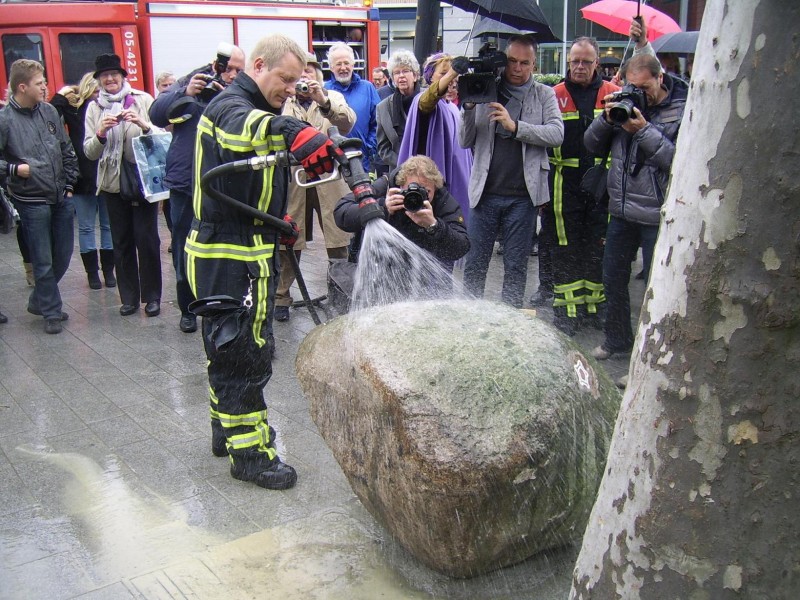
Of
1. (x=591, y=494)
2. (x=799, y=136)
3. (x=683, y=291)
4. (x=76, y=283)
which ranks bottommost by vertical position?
(x=76, y=283)

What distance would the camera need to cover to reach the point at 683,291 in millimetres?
1619

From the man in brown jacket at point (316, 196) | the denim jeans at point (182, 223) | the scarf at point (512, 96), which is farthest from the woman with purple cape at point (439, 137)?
the denim jeans at point (182, 223)

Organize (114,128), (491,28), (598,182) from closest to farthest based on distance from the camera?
(598,182) → (491,28) → (114,128)

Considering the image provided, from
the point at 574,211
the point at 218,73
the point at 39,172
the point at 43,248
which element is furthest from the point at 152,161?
the point at 574,211

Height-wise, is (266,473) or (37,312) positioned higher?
(266,473)

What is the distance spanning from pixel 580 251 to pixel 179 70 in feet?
28.9

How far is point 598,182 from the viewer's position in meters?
5.50

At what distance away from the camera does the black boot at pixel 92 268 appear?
7.59 meters

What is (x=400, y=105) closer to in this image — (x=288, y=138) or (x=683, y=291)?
(x=288, y=138)

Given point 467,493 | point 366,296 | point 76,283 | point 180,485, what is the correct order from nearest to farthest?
1. point 467,493
2. point 180,485
3. point 366,296
4. point 76,283

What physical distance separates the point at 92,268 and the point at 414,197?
172 inches

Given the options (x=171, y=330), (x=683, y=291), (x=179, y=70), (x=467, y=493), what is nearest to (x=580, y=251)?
(x=171, y=330)

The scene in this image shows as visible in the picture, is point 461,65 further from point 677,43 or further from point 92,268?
point 92,268

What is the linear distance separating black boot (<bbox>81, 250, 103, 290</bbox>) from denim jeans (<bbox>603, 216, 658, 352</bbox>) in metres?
4.81
